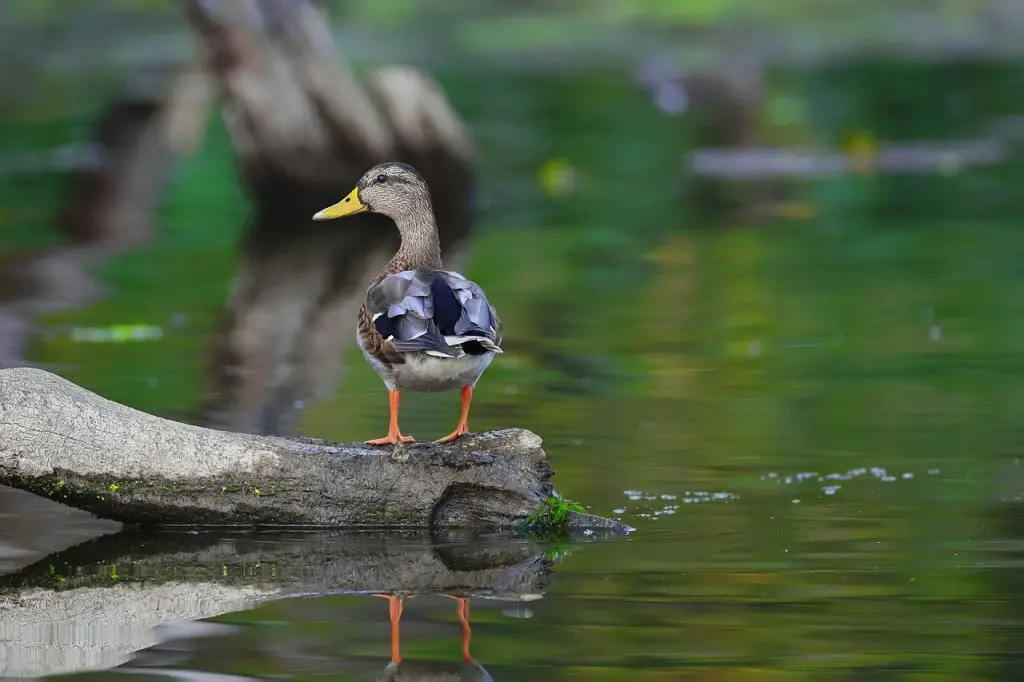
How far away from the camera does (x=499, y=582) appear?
6.86 m

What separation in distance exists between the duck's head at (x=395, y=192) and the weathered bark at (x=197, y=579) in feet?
4.43

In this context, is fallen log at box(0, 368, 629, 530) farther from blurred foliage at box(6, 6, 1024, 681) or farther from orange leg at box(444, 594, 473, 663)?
orange leg at box(444, 594, 473, 663)

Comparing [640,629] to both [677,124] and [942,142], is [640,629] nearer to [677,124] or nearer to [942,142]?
[942,142]

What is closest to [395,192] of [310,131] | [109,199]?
[310,131]

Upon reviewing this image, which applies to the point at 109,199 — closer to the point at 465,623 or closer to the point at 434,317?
the point at 434,317


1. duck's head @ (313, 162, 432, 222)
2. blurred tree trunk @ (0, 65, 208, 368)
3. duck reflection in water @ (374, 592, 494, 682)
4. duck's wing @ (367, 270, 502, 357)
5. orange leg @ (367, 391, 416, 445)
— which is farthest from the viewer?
blurred tree trunk @ (0, 65, 208, 368)

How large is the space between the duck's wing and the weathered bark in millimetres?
701

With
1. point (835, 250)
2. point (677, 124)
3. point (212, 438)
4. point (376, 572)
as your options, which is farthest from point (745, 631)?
point (677, 124)

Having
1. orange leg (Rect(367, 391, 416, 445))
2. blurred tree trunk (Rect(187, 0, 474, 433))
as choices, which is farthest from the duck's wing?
blurred tree trunk (Rect(187, 0, 474, 433))

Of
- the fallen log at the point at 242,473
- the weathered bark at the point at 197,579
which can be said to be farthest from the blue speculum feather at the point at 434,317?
the weathered bark at the point at 197,579

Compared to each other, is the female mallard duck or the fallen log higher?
the female mallard duck

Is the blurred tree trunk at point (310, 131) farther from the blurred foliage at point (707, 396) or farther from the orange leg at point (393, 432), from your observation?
the orange leg at point (393, 432)

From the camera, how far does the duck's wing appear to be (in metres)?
7.19

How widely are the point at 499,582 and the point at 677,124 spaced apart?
22.2 m
